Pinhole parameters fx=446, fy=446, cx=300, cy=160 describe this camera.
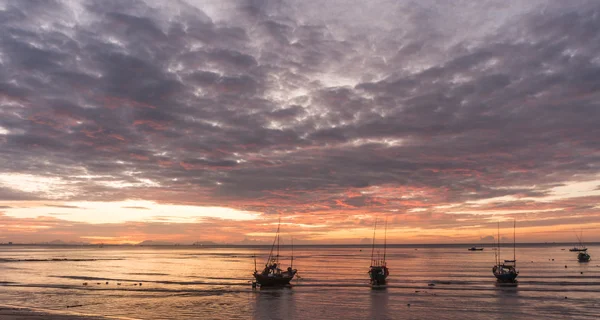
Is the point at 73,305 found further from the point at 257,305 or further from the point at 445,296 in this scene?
the point at 445,296

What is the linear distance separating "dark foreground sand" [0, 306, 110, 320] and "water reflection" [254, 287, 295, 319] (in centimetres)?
1765

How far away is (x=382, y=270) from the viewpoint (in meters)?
83.3

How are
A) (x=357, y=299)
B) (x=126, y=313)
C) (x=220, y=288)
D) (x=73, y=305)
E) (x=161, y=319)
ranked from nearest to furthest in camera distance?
(x=161, y=319) < (x=126, y=313) < (x=73, y=305) < (x=357, y=299) < (x=220, y=288)

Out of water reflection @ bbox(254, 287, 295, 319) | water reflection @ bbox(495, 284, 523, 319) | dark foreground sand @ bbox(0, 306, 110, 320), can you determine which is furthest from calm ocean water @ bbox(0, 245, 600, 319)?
dark foreground sand @ bbox(0, 306, 110, 320)

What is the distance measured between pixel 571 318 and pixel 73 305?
58071 millimetres

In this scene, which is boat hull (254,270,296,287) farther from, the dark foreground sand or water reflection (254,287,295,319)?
the dark foreground sand

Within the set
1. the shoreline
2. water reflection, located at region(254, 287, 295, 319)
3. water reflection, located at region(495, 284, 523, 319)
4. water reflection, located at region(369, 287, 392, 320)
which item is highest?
water reflection, located at region(495, 284, 523, 319)

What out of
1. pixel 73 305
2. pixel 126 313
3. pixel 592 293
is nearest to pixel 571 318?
pixel 592 293

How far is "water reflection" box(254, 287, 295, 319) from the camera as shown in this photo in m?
50.8

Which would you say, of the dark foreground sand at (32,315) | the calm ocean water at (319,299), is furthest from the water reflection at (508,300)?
the dark foreground sand at (32,315)

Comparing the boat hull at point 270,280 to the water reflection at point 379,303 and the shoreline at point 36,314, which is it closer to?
the water reflection at point 379,303

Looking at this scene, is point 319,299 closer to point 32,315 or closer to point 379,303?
point 379,303

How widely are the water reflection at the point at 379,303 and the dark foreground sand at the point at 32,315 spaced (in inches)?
1162

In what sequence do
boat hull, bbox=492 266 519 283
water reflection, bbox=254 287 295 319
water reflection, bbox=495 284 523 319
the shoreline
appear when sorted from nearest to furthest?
1. the shoreline
2. water reflection, bbox=254 287 295 319
3. water reflection, bbox=495 284 523 319
4. boat hull, bbox=492 266 519 283
